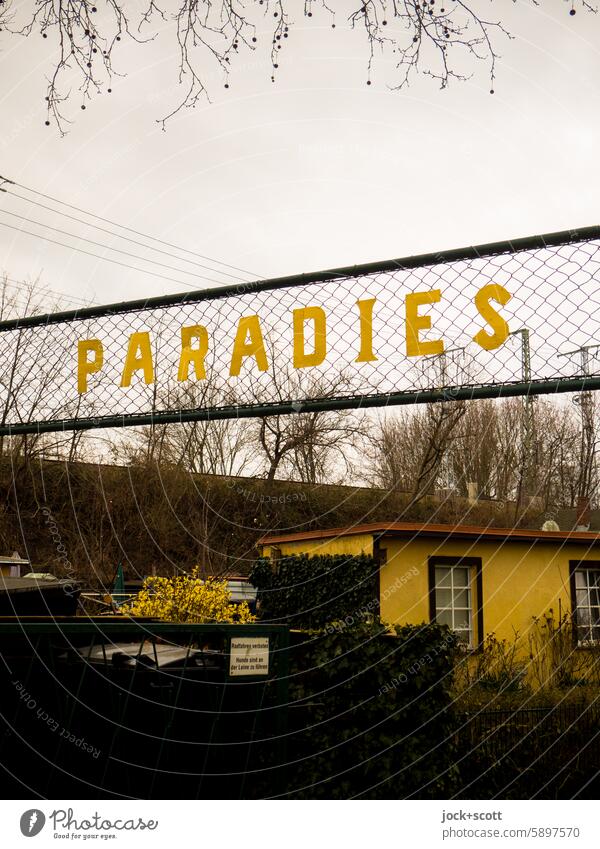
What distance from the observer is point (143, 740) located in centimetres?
276

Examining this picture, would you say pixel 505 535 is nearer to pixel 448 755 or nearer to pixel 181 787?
pixel 448 755

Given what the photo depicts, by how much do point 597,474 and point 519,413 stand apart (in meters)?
2.12

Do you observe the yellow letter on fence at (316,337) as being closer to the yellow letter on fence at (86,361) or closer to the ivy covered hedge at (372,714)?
the yellow letter on fence at (86,361)

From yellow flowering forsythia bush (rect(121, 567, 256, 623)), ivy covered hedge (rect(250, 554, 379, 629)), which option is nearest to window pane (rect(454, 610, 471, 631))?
ivy covered hedge (rect(250, 554, 379, 629))

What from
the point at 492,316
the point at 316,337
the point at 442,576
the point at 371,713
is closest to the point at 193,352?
the point at 316,337

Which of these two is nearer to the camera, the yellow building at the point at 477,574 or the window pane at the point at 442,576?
the yellow building at the point at 477,574

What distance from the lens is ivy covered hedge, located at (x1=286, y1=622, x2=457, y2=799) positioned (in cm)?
339

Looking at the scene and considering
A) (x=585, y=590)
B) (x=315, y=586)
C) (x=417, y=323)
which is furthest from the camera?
(x=315, y=586)

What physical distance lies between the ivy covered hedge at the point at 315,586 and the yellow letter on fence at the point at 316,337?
27.3 feet

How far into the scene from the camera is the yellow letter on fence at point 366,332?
5.51 feet

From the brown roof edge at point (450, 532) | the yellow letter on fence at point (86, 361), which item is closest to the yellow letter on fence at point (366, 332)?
the yellow letter on fence at point (86, 361)

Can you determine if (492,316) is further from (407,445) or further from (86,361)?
(407,445)
